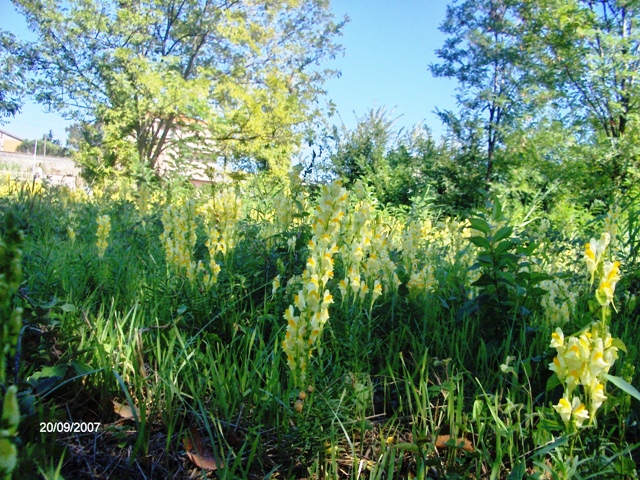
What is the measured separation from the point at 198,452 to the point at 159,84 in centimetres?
1214

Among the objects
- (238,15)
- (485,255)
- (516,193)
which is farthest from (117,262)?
(238,15)

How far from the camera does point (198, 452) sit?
1.32 m

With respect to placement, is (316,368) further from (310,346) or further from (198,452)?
(198,452)

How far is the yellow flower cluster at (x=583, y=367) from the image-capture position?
3.88 feet

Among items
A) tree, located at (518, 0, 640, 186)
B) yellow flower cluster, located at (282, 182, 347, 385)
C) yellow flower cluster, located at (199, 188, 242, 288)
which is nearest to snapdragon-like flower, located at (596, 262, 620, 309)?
yellow flower cluster, located at (282, 182, 347, 385)

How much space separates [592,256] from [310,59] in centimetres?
2018

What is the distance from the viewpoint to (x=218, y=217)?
249cm

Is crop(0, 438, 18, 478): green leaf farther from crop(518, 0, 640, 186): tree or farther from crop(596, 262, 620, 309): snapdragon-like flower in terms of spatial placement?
crop(518, 0, 640, 186): tree

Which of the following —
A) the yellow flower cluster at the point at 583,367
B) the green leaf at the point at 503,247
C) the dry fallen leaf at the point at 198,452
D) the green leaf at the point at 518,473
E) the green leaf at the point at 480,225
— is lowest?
the dry fallen leaf at the point at 198,452

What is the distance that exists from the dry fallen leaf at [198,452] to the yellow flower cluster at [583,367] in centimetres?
90

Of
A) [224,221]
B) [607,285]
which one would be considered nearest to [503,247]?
[607,285]

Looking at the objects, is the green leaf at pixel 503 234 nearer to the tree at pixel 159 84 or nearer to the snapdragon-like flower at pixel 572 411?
the snapdragon-like flower at pixel 572 411

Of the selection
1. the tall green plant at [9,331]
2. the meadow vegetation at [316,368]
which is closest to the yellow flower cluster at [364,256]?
the meadow vegetation at [316,368]

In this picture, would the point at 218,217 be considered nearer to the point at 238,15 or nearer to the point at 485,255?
the point at 485,255
